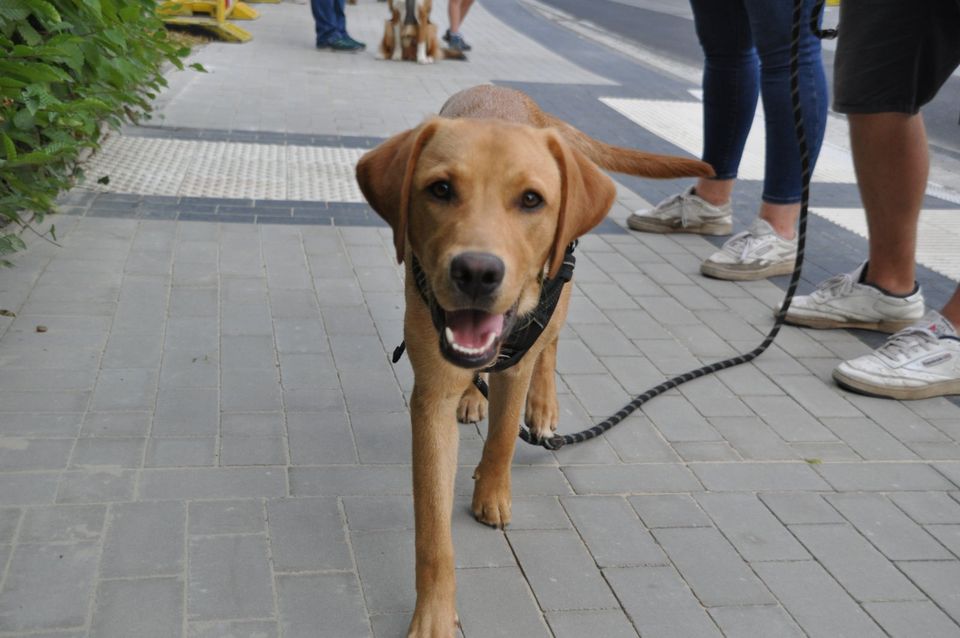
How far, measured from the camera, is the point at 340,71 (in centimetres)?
1106

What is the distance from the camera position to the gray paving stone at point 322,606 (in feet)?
8.57

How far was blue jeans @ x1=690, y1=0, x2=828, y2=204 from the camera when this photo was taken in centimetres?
526

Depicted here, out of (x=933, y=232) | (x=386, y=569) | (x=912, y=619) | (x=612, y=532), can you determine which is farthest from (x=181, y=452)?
(x=933, y=232)

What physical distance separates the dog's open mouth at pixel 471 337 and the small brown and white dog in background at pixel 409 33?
10023mm

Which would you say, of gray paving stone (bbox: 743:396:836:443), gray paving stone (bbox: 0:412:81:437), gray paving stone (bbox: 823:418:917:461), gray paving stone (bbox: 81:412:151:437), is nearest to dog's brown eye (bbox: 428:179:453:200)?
gray paving stone (bbox: 81:412:151:437)

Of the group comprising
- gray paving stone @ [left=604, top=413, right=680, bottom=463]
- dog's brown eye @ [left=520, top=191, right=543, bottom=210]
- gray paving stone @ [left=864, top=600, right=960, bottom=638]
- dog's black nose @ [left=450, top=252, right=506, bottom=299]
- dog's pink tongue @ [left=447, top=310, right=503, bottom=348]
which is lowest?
gray paving stone @ [left=604, top=413, right=680, bottom=463]

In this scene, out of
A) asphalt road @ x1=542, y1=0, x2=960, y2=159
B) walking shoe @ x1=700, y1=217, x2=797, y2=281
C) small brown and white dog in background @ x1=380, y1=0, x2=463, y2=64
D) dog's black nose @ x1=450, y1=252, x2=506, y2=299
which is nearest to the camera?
dog's black nose @ x1=450, y1=252, x2=506, y2=299

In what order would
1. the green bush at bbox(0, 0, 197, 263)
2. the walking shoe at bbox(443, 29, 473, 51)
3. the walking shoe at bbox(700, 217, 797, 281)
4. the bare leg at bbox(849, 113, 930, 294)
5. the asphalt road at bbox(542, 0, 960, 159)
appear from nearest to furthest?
the green bush at bbox(0, 0, 197, 263) → the bare leg at bbox(849, 113, 930, 294) → the walking shoe at bbox(700, 217, 797, 281) → the asphalt road at bbox(542, 0, 960, 159) → the walking shoe at bbox(443, 29, 473, 51)

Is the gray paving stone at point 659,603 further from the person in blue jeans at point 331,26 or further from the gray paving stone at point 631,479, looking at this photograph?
the person in blue jeans at point 331,26

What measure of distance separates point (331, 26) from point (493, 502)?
33.5 ft

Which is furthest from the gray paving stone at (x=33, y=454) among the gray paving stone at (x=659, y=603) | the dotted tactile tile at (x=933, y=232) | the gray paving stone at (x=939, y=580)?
the dotted tactile tile at (x=933, y=232)

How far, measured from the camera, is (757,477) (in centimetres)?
356

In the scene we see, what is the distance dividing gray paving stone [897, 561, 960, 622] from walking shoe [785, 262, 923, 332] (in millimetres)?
1976

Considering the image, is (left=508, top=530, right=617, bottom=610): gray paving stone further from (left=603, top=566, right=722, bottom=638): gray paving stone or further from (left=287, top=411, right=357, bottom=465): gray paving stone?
(left=287, top=411, right=357, bottom=465): gray paving stone
